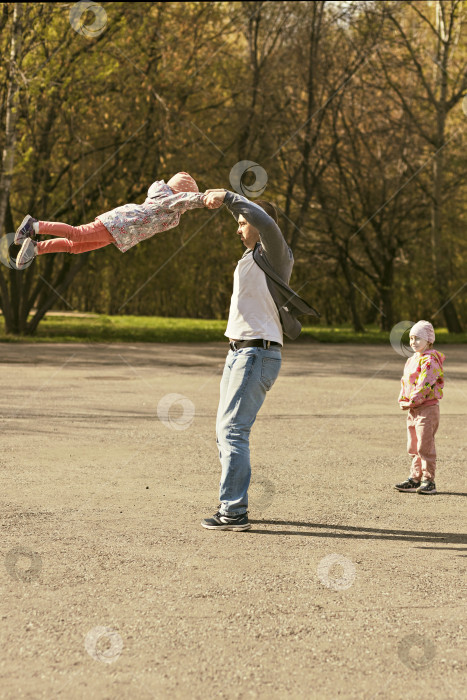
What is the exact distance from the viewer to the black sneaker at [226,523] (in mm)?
5512

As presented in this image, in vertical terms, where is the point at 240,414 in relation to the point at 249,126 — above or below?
below

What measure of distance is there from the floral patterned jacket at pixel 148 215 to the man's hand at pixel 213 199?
0.04 metres

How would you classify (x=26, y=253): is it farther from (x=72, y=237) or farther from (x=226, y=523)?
(x=226, y=523)

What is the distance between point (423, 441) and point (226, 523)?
6.40 feet

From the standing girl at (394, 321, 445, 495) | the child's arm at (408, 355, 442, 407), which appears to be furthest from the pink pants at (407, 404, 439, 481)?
the child's arm at (408, 355, 442, 407)

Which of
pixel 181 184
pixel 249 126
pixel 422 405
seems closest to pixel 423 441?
pixel 422 405

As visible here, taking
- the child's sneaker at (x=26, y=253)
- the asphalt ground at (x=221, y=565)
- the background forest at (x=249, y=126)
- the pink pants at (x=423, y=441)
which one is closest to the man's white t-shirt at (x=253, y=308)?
the asphalt ground at (x=221, y=565)

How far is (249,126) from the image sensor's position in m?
25.7

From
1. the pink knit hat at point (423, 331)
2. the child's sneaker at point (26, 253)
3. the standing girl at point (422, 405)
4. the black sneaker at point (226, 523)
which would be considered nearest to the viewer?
the child's sneaker at point (26, 253)

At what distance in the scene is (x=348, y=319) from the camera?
4425 cm

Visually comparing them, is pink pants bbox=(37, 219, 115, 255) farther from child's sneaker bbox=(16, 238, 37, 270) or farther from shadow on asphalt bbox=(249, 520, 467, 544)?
shadow on asphalt bbox=(249, 520, 467, 544)

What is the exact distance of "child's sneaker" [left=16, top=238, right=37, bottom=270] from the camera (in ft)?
15.2

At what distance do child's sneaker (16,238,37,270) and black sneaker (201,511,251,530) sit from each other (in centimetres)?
183

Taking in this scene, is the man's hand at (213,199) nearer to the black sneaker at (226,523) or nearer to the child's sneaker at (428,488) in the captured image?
the black sneaker at (226,523)
